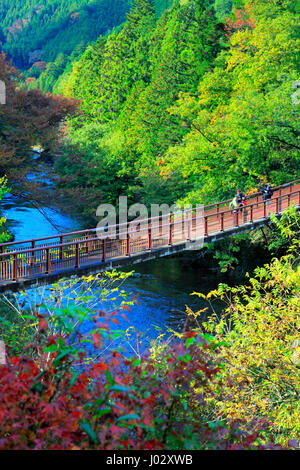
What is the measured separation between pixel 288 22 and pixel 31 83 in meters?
83.1

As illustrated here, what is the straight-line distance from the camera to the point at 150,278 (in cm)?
2464

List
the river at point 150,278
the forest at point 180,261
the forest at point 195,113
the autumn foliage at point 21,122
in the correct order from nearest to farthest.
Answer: the forest at point 180,261 < the river at point 150,278 < the autumn foliage at point 21,122 < the forest at point 195,113

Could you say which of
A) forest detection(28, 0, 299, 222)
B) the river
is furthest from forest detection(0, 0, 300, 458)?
the river

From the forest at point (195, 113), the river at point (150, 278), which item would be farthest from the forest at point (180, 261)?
the river at point (150, 278)

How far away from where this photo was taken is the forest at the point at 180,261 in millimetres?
4562

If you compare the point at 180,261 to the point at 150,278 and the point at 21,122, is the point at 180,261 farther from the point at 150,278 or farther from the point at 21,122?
the point at 21,122

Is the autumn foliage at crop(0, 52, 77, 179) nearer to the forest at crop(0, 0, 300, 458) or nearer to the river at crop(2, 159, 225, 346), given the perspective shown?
the forest at crop(0, 0, 300, 458)

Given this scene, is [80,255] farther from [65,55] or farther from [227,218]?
[65,55]

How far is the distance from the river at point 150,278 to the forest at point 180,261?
0.33 meters

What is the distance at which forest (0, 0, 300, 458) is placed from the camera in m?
4.56

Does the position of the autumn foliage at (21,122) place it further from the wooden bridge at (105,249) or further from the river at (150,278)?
the wooden bridge at (105,249)

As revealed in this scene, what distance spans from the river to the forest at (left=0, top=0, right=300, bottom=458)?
33 centimetres

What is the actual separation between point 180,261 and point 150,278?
3.91 meters

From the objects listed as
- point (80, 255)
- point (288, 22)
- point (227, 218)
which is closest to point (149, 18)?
point (288, 22)
